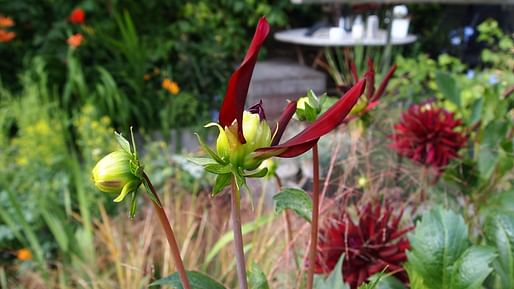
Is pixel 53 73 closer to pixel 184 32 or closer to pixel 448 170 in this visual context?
pixel 184 32

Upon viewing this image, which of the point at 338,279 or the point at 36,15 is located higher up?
the point at 36,15

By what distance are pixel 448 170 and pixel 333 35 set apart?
2.07m

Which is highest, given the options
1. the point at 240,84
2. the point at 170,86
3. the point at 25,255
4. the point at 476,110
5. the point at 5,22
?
the point at 5,22

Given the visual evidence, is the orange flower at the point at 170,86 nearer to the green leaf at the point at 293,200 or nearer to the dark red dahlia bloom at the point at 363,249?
the dark red dahlia bloom at the point at 363,249

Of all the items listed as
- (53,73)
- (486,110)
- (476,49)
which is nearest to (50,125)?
(53,73)

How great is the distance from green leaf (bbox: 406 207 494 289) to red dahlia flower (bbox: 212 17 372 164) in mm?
210

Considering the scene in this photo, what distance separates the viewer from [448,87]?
837 millimetres

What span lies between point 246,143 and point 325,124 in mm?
49

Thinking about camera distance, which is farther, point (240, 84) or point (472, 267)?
point (472, 267)

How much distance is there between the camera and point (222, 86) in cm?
262

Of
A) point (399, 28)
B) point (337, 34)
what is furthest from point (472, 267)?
point (399, 28)

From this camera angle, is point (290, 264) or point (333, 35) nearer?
point (290, 264)

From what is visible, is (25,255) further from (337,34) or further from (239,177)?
(337,34)

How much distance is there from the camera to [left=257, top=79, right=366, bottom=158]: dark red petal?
0.25 metres
